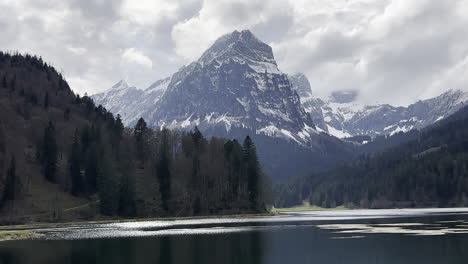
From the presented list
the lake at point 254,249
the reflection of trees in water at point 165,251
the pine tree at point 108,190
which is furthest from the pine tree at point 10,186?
the reflection of trees in water at point 165,251

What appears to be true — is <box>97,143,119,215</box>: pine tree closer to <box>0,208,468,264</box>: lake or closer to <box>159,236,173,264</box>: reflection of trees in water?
<box>0,208,468,264</box>: lake

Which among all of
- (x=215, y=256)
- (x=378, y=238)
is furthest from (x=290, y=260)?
(x=378, y=238)

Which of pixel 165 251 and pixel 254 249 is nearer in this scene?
pixel 165 251

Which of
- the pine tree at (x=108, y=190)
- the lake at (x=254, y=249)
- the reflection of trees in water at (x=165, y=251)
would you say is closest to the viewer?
the lake at (x=254, y=249)

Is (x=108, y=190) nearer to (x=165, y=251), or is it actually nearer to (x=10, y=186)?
(x=10, y=186)

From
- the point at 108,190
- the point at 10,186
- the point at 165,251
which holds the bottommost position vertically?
the point at 165,251

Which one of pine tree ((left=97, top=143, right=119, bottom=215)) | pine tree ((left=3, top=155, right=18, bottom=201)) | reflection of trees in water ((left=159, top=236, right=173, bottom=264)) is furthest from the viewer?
pine tree ((left=97, top=143, right=119, bottom=215))

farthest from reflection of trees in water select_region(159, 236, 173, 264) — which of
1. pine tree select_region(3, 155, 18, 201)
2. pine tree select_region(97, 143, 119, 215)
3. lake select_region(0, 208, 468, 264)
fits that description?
pine tree select_region(3, 155, 18, 201)

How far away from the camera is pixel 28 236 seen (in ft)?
379

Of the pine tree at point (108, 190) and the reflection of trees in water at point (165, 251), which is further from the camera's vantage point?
the pine tree at point (108, 190)

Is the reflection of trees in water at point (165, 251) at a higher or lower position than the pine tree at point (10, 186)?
lower

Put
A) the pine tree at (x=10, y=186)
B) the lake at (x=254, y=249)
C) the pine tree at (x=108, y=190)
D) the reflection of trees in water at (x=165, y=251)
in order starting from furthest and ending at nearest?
the pine tree at (x=108, y=190), the pine tree at (x=10, y=186), the reflection of trees in water at (x=165, y=251), the lake at (x=254, y=249)

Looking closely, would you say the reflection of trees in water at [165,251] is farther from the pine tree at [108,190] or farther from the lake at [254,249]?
the pine tree at [108,190]

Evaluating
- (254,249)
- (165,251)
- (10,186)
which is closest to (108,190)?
(10,186)
